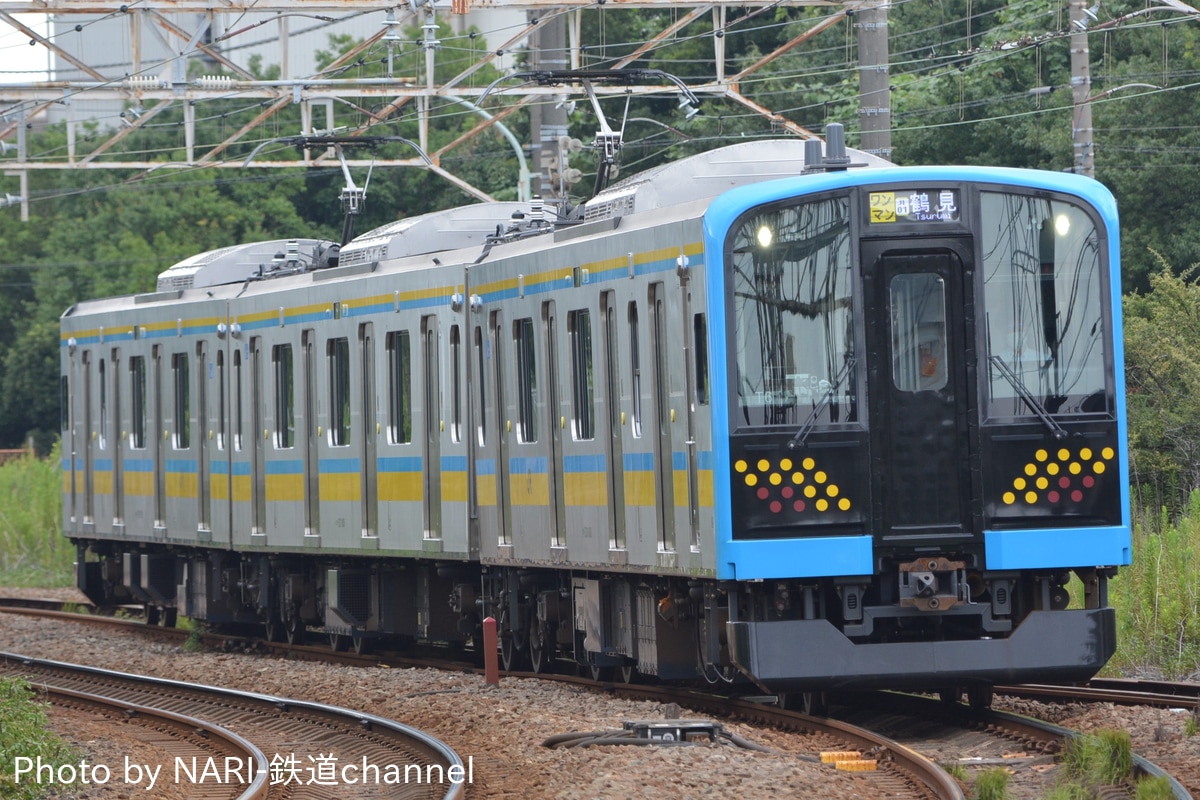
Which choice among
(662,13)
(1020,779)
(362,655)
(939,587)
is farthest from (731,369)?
(662,13)

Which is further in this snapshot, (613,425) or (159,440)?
(159,440)

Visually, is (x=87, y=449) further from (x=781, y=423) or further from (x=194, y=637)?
(x=781, y=423)

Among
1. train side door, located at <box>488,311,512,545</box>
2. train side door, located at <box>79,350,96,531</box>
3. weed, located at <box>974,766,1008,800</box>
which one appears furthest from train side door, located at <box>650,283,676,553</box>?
train side door, located at <box>79,350,96,531</box>

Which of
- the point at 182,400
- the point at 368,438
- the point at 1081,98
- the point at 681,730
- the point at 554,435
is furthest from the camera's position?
the point at 182,400

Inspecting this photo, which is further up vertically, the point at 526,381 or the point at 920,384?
the point at 526,381

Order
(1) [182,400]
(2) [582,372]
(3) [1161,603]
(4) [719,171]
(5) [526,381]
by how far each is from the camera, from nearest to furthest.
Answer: (4) [719,171], (2) [582,372], (3) [1161,603], (5) [526,381], (1) [182,400]

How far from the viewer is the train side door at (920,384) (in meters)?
12.3

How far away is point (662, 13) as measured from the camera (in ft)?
151

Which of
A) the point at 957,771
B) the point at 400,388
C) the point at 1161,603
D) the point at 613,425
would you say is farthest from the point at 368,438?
the point at 957,771

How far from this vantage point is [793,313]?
40.6 feet

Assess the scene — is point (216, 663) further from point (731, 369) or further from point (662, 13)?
point (662, 13)

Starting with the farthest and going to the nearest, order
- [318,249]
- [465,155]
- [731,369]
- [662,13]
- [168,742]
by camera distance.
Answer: [465,155]
[662,13]
[318,249]
[168,742]
[731,369]

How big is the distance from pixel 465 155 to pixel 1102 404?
41181 mm

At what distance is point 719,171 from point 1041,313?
8.34 feet
